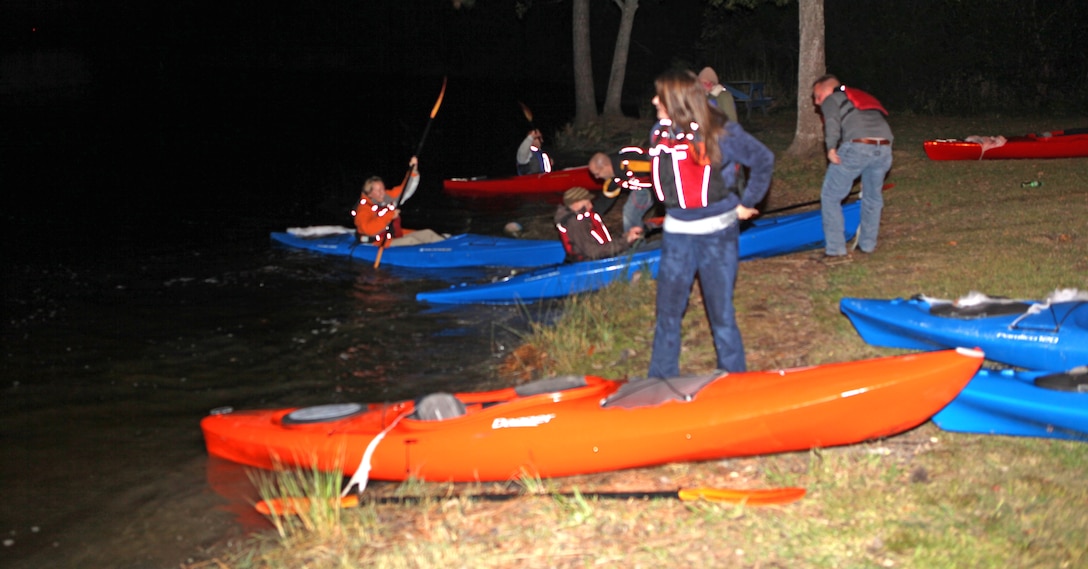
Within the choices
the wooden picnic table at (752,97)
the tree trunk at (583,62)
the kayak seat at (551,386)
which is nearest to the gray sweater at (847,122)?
the kayak seat at (551,386)

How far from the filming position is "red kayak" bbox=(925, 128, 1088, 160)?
11.7m

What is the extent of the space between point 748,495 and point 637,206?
493 centimetres

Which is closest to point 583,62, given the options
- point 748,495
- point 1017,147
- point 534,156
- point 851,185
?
point 534,156

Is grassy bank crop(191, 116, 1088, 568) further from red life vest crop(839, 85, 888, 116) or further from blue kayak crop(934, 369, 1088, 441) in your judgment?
red life vest crop(839, 85, 888, 116)

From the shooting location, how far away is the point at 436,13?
161 feet

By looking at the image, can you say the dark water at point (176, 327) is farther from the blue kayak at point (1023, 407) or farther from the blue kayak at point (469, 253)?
the blue kayak at point (1023, 407)

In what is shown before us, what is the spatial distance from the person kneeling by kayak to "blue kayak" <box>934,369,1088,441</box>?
4.21 meters

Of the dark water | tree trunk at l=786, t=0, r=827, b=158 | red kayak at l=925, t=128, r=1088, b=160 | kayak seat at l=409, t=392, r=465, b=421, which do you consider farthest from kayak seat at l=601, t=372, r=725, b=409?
red kayak at l=925, t=128, r=1088, b=160

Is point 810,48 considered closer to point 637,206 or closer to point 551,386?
point 637,206

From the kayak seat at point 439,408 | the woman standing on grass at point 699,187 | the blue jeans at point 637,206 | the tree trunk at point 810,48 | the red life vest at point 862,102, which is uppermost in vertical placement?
the tree trunk at point 810,48

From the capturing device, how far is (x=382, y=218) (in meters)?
10.8

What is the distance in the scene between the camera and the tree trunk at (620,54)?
62.3ft

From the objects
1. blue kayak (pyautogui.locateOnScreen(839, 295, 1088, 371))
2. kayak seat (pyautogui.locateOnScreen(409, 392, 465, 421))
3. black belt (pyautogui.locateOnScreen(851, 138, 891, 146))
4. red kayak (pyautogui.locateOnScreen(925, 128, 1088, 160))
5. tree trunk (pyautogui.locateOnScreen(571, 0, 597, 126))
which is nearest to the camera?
kayak seat (pyautogui.locateOnScreen(409, 392, 465, 421))

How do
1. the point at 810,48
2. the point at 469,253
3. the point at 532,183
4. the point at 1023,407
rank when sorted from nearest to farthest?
1. the point at 1023,407
2. the point at 469,253
3. the point at 810,48
4. the point at 532,183
